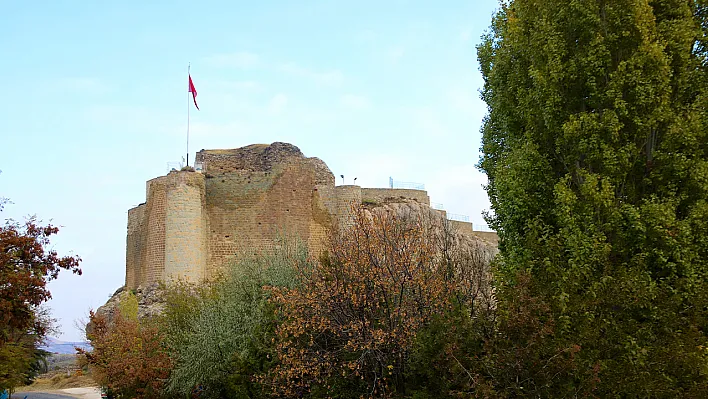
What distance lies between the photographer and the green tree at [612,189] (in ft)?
34.8

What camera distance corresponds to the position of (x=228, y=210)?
2920cm

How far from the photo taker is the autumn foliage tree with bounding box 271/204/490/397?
Answer: 12773 mm

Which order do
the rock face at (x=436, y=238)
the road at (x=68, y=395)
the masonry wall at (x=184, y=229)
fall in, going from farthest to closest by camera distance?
the road at (x=68, y=395), the masonry wall at (x=184, y=229), the rock face at (x=436, y=238)

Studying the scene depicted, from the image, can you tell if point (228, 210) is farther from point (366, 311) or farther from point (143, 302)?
point (366, 311)

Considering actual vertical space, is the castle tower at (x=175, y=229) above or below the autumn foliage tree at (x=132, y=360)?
above

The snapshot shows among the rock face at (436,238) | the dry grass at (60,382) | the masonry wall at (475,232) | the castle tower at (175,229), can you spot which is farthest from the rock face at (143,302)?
the masonry wall at (475,232)

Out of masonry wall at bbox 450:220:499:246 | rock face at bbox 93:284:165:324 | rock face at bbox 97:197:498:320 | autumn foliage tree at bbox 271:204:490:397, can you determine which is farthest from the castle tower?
masonry wall at bbox 450:220:499:246

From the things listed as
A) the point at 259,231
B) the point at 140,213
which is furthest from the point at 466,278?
the point at 140,213

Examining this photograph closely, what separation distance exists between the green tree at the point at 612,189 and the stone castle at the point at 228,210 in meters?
16.0

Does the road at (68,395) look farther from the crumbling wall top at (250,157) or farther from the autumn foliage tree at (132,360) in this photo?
the crumbling wall top at (250,157)

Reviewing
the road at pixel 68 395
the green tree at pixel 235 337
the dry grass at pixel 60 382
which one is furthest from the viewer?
the dry grass at pixel 60 382

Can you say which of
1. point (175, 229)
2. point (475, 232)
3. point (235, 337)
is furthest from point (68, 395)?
point (475, 232)

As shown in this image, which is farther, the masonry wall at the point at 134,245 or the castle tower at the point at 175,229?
the masonry wall at the point at 134,245

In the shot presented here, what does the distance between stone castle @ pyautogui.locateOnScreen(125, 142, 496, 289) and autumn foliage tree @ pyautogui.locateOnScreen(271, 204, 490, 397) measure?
1310 centimetres
